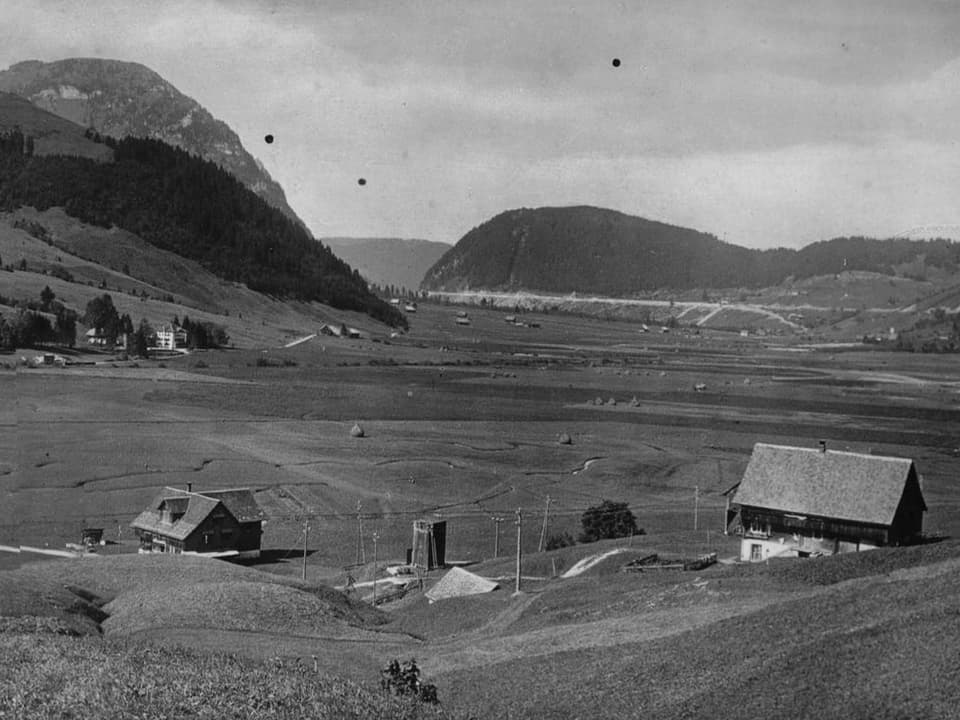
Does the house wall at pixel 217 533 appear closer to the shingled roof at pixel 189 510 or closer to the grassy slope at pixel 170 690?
the shingled roof at pixel 189 510

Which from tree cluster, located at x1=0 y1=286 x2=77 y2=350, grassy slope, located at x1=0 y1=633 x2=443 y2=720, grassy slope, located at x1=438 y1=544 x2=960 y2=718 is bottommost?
grassy slope, located at x1=438 y1=544 x2=960 y2=718

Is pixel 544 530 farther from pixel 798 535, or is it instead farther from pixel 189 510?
pixel 189 510

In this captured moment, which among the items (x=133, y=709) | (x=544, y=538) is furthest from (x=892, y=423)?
(x=133, y=709)

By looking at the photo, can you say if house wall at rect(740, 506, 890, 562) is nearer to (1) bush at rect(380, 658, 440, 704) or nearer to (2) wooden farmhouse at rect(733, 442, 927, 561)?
(2) wooden farmhouse at rect(733, 442, 927, 561)

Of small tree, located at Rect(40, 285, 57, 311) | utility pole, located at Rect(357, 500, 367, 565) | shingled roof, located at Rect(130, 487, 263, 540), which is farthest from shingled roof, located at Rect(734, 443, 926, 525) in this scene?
small tree, located at Rect(40, 285, 57, 311)

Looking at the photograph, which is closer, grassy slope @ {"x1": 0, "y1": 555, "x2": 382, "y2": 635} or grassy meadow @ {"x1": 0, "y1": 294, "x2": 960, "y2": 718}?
grassy meadow @ {"x1": 0, "y1": 294, "x2": 960, "y2": 718}

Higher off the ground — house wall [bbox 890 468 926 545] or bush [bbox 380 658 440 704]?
bush [bbox 380 658 440 704]

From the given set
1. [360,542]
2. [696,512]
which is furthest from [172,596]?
[696,512]
